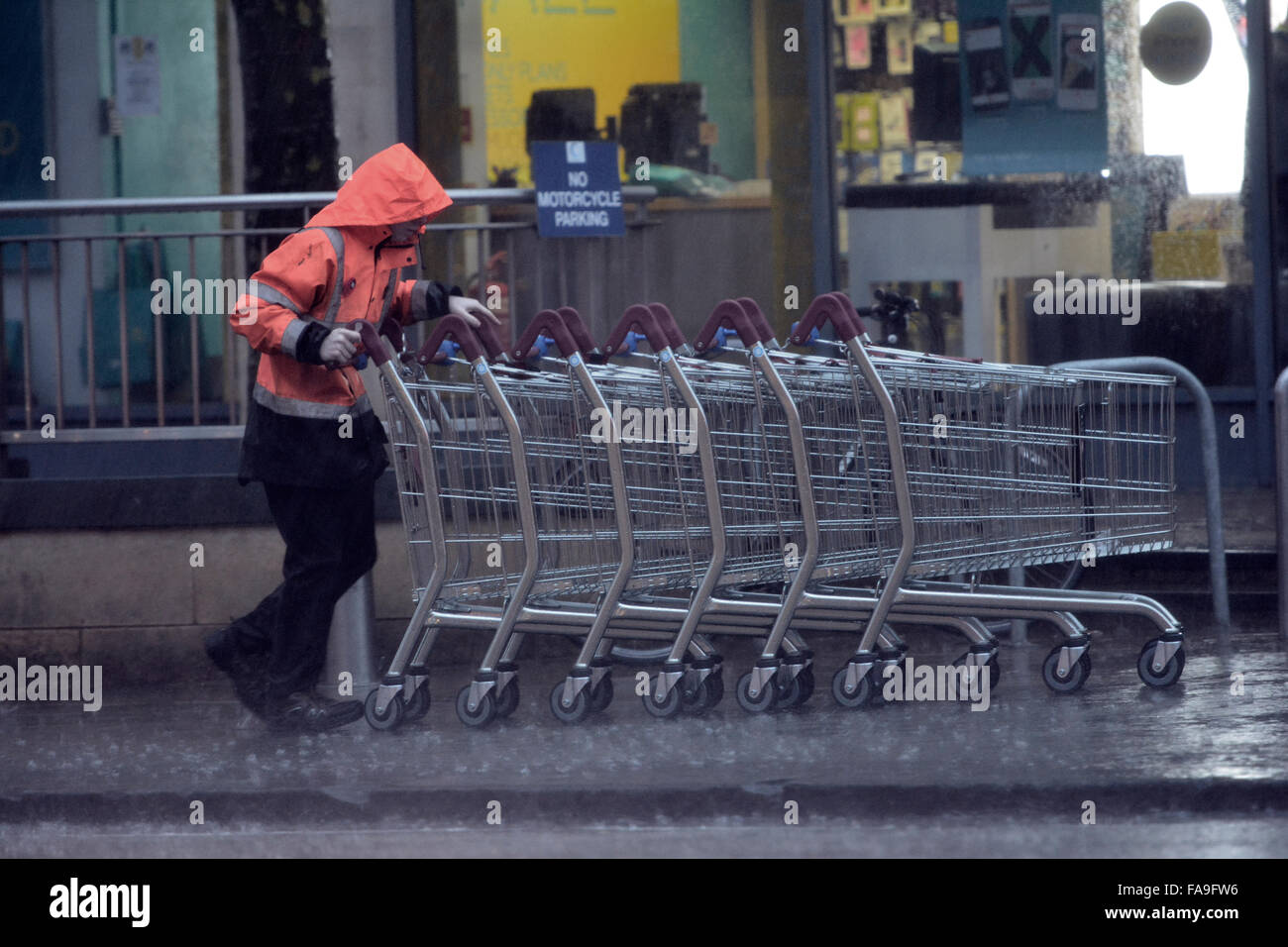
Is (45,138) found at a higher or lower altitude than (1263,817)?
higher

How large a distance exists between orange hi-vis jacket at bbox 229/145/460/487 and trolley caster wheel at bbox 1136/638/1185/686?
2.79 meters

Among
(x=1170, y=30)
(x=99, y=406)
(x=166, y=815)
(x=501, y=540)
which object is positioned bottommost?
(x=166, y=815)

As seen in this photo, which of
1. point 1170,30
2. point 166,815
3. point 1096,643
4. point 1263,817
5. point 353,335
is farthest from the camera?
point 1170,30

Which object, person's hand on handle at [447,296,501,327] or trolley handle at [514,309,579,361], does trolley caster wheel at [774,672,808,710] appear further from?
person's hand on handle at [447,296,501,327]

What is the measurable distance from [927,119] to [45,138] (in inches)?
198

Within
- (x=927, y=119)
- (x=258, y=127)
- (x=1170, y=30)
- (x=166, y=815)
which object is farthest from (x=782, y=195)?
(x=166, y=815)

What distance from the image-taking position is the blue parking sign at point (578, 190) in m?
8.08

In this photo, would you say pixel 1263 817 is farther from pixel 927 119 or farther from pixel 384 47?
pixel 384 47

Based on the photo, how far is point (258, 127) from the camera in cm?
837

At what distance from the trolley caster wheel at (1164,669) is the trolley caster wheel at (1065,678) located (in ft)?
0.66

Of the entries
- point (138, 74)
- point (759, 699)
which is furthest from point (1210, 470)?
point (138, 74)

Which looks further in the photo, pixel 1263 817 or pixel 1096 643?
pixel 1096 643

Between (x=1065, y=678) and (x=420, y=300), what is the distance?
8.72 ft

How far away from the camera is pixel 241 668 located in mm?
6344
